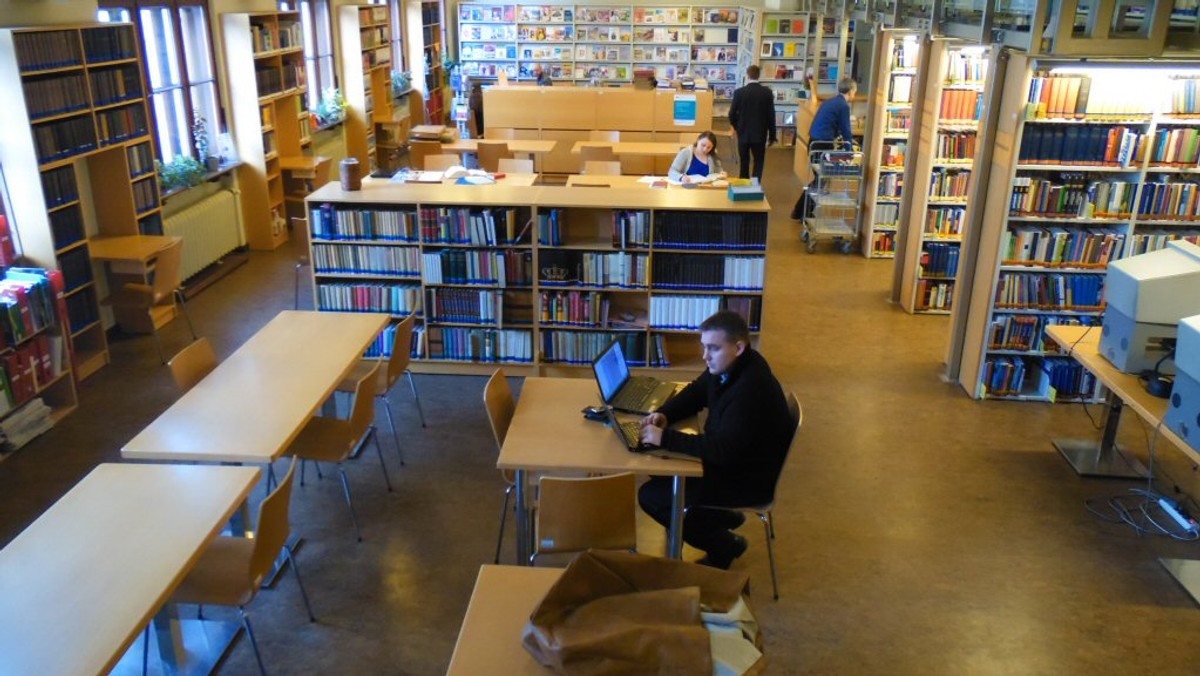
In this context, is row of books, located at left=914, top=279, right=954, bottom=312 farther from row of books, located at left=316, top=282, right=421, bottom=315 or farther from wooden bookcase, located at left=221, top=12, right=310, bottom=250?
wooden bookcase, located at left=221, top=12, right=310, bottom=250

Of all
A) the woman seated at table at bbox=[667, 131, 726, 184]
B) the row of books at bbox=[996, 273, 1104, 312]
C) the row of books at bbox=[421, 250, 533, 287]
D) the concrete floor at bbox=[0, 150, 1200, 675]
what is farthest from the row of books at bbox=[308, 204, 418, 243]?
the row of books at bbox=[996, 273, 1104, 312]

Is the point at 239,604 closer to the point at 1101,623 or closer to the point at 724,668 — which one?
the point at 724,668

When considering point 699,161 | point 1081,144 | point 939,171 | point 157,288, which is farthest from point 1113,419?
point 157,288

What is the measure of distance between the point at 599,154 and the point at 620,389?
6.09m

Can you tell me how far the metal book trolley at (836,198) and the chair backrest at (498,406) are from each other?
6.13 metres

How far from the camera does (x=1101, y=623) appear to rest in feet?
13.6

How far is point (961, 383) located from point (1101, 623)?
2762mm

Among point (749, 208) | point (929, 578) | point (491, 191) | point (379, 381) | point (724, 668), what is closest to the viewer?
point (724, 668)

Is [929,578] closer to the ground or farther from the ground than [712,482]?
closer to the ground

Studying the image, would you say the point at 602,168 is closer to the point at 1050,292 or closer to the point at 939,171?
the point at 939,171

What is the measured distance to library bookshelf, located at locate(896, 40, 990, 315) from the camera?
762cm

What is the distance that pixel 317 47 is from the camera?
12320 millimetres

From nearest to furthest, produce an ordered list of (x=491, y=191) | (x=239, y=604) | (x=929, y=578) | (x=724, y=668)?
1. (x=724, y=668)
2. (x=239, y=604)
3. (x=929, y=578)
4. (x=491, y=191)

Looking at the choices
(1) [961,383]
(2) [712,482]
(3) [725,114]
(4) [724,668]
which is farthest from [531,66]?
(4) [724,668]
